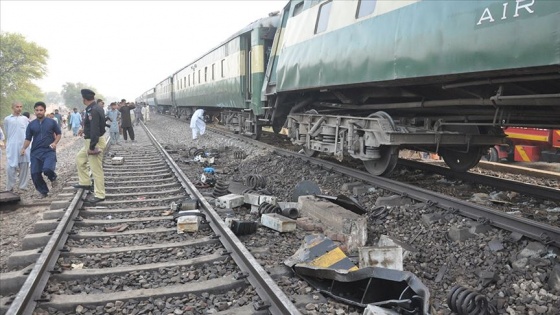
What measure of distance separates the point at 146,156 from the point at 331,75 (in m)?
6.19

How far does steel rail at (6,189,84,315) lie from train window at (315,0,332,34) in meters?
4.98

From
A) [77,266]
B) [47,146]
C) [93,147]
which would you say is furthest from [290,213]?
[47,146]

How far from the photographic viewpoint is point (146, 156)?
11.0 m

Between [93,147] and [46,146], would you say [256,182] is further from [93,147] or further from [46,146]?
[46,146]

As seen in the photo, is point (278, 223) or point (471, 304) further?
point (278, 223)

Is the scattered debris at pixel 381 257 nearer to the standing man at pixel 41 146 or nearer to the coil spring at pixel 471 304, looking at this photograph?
the coil spring at pixel 471 304

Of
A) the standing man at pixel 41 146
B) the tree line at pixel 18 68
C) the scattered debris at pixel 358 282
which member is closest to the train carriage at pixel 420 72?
the scattered debris at pixel 358 282

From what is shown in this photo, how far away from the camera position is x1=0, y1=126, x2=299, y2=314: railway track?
291cm

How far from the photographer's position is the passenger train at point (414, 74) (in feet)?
12.6

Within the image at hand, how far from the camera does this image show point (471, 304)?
9.17 feet

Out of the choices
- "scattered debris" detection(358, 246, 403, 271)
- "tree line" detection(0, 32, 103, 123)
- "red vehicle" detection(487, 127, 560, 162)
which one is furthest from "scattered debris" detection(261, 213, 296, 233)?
"tree line" detection(0, 32, 103, 123)

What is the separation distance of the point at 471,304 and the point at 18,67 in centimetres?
6235

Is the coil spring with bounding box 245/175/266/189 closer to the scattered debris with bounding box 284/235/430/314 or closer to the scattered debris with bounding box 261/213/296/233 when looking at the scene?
the scattered debris with bounding box 261/213/296/233

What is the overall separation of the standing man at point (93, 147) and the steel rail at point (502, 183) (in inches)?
207
